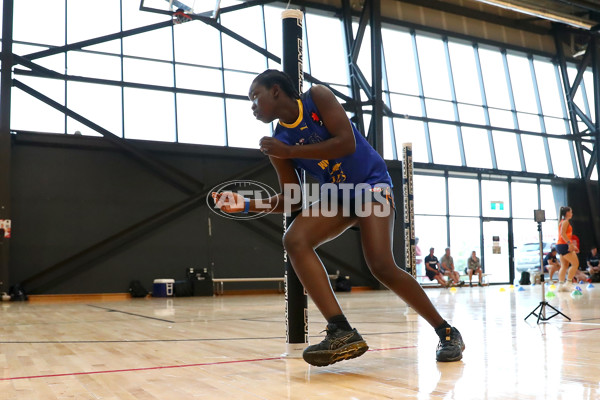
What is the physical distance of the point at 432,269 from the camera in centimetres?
1688

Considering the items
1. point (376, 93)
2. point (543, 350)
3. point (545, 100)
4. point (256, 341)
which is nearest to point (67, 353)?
point (256, 341)

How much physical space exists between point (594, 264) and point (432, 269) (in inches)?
256

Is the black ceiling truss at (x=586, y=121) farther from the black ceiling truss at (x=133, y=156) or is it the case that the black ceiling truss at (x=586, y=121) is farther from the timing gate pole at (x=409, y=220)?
the timing gate pole at (x=409, y=220)

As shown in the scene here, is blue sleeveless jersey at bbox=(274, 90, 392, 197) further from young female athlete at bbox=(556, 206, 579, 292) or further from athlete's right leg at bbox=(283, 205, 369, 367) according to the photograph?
young female athlete at bbox=(556, 206, 579, 292)

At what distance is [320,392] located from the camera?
2.30 meters

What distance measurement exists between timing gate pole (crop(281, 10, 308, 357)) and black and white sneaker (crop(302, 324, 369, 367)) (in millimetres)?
755

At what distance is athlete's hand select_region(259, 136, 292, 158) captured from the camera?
8.68 feet

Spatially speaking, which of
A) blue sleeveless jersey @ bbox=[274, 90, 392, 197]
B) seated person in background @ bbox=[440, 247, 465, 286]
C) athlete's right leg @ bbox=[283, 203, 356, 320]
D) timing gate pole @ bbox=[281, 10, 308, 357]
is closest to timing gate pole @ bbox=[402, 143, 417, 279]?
timing gate pole @ bbox=[281, 10, 308, 357]

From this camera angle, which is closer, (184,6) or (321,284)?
(321,284)

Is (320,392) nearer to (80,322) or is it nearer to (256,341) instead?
(256,341)

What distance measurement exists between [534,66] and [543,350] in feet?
63.2

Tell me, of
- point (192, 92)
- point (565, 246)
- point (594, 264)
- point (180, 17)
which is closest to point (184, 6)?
point (180, 17)

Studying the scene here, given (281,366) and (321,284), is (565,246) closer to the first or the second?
A: (281,366)

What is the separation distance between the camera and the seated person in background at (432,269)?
16.9m
